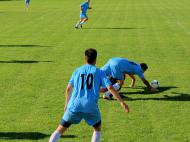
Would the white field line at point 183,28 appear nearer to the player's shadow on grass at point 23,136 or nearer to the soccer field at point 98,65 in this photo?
the soccer field at point 98,65

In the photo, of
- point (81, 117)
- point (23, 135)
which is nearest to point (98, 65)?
point (23, 135)

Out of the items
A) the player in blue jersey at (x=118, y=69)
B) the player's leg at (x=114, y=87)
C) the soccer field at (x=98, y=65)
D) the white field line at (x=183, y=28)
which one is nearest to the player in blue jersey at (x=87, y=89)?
the soccer field at (x=98, y=65)

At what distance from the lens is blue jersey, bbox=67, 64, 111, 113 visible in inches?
308

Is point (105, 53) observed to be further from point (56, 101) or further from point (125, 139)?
point (125, 139)

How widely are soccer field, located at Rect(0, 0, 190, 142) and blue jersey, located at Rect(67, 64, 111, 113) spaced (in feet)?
6.20

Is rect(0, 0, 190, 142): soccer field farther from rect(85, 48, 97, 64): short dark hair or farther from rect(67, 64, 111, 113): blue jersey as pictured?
rect(85, 48, 97, 64): short dark hair

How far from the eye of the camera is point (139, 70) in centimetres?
1323

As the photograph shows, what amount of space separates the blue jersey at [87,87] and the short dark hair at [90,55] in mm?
100

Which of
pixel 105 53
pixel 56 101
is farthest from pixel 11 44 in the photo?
pixel 56 101

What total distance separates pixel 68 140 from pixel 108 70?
3954mm

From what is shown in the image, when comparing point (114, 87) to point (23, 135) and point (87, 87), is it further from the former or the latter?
point (87, 87)

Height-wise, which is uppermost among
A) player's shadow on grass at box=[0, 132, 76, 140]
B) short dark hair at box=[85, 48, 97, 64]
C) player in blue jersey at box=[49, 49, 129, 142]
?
short dark hair at box=[85, 48, 97, 64]

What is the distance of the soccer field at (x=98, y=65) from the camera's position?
10266 mm

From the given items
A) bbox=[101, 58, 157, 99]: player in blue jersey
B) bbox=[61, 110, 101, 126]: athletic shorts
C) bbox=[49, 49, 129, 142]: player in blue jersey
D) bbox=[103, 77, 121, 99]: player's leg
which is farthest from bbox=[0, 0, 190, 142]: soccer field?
bbox=[49, 49, 129, 142]: player in blue jersey
